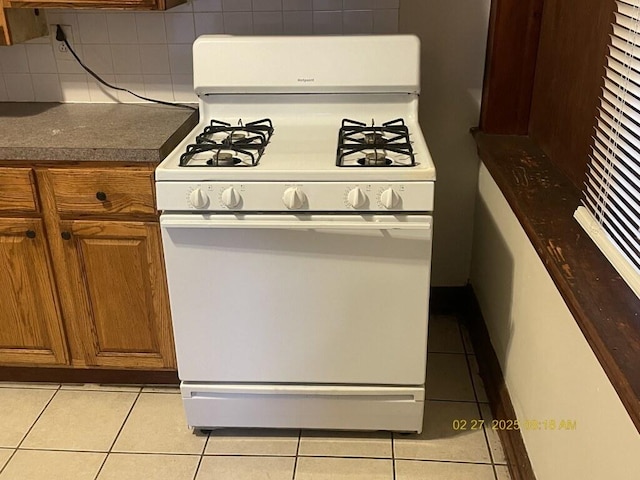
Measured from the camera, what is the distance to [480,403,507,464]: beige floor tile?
1.94m

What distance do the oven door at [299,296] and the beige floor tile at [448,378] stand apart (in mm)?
350

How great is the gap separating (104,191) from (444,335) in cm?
136

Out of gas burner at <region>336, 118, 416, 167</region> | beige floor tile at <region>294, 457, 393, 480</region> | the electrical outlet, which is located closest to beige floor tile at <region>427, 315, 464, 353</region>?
beige floor tile at <region>294, 457, 393, 480</region>

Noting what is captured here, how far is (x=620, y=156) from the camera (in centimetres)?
134

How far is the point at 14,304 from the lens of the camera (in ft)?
→ 6.95

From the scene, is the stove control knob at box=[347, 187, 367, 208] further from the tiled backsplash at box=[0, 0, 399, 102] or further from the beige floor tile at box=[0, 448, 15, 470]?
the beige floor tile at box=[0, 448, 15, 470]

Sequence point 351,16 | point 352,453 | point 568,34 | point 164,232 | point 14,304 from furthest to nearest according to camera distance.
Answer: point 351,16 < point 14,304 < point 352,453 < point 568,34 < point 164,232

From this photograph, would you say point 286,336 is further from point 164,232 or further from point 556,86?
point 556,86

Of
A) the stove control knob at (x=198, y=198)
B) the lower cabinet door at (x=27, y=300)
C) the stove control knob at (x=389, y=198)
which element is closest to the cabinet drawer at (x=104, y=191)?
the lower cabinet door at (x=27, y=300)

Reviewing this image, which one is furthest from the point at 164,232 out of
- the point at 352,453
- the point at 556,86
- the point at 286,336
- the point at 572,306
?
the point at 556,86

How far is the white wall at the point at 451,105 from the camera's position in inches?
88.2

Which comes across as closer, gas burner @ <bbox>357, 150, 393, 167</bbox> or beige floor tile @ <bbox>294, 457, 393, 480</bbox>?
gas burner @ <bbox>357, 150, 393, 167</bbox>

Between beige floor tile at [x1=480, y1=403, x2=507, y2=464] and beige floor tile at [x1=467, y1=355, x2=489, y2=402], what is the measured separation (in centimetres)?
4

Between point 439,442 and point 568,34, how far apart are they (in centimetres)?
124
